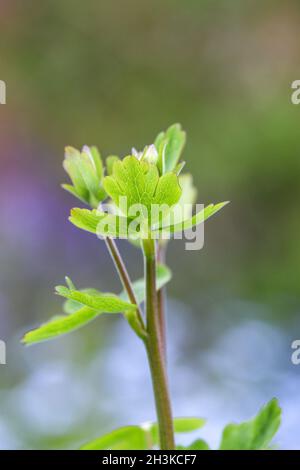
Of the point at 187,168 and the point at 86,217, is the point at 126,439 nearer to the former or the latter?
the point at 86,217

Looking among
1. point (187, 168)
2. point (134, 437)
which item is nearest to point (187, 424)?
point (134, 437)

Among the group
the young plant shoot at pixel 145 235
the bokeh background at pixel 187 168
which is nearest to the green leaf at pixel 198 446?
the young plant shoot at pixel 145 235

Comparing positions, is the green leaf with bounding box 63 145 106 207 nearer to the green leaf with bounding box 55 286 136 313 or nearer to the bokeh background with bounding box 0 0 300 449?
the green leaf with bounding box 55 286 136 313

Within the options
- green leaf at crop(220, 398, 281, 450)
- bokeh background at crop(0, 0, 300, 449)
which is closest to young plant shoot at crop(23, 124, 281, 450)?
green leaf at crop(220, 398, 281, 450)

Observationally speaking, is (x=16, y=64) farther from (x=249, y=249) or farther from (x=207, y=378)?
(x=207, y=378)

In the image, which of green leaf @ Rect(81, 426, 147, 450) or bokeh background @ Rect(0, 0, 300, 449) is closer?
green leaf @ Rect(81, 426, 147, 450)
